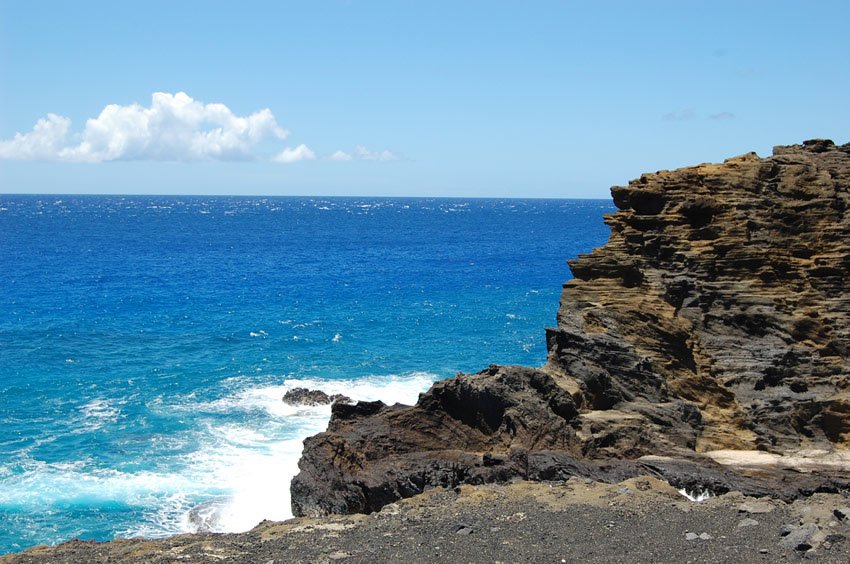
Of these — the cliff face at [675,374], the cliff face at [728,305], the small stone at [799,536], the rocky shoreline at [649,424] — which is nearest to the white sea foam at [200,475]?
the rocky shoreline at [649,424]

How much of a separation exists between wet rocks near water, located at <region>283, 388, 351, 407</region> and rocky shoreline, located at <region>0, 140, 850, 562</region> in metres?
16.4

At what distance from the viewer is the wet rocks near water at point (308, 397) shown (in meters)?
44.2

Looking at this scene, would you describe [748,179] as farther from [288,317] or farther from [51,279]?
[51,279]

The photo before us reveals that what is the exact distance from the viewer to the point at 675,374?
28.5 m

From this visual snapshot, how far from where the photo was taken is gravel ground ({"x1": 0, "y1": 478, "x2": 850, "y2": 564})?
710 inches

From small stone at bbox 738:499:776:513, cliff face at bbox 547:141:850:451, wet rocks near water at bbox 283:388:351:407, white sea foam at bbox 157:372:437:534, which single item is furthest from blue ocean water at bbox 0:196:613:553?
small stone at bbox 738:499:776:513

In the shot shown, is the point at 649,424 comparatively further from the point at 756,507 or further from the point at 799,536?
the point at 799,536

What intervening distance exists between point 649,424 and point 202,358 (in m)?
35.7

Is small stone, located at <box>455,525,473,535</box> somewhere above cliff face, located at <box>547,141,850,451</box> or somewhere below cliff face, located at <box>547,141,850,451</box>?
below

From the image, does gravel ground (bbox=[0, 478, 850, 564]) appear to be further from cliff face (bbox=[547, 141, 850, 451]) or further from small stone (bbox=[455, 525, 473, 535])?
cliff face (bbox=[547, 141, 850, 451])

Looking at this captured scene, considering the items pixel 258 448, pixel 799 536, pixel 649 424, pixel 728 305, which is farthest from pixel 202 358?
pixel 799 536

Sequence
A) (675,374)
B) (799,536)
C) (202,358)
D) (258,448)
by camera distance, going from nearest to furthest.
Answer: (799,536), (675,374), (258,448), (202,358)

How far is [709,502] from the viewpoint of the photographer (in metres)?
21.1

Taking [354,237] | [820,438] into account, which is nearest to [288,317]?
[820,438]
